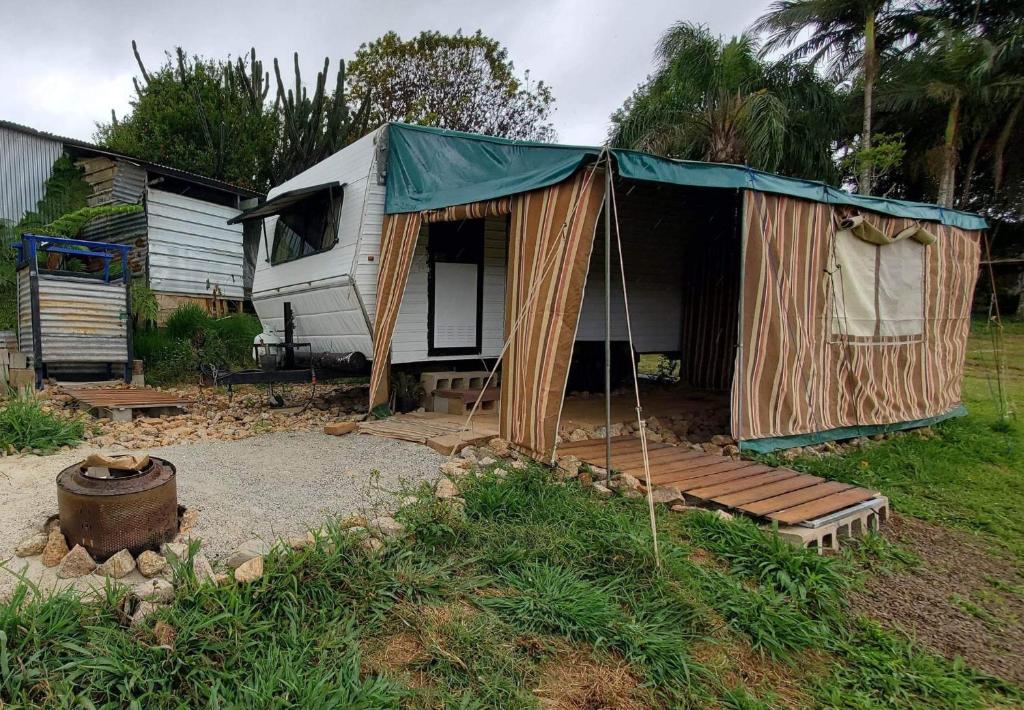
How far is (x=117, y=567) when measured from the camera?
2771 mm

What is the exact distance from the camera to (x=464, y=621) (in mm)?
2707

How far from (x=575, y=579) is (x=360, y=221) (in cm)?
→ 503

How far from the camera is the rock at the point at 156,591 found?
2.54 metres

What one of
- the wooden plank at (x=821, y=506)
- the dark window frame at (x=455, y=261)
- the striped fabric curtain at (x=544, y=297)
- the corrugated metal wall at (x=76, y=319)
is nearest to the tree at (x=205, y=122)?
the corrugated metal wall at (x=76, y=319)

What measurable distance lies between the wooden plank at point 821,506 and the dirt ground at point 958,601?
0.34 metres

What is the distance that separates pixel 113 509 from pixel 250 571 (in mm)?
790

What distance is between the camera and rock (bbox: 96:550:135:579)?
2.76m

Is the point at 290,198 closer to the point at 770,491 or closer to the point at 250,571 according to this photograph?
the point at 250,571

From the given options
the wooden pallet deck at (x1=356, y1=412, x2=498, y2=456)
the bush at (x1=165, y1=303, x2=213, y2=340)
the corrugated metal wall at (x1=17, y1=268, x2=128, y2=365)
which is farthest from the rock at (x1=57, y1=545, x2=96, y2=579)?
the bush at (x1=165, y1=303, x2=213, y2=340)

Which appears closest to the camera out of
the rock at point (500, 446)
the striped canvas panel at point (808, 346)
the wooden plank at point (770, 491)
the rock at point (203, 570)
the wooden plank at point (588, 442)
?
the rock at point (203, 570)

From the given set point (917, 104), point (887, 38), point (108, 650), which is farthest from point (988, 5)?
point (108, 650)

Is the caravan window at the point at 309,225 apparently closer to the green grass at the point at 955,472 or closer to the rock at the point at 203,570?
the rock at the point at 203,570

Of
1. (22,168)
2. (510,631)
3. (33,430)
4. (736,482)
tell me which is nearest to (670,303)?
(736,482)

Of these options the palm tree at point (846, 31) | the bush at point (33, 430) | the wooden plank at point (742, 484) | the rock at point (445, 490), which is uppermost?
the palm tree at point (846, 31)
